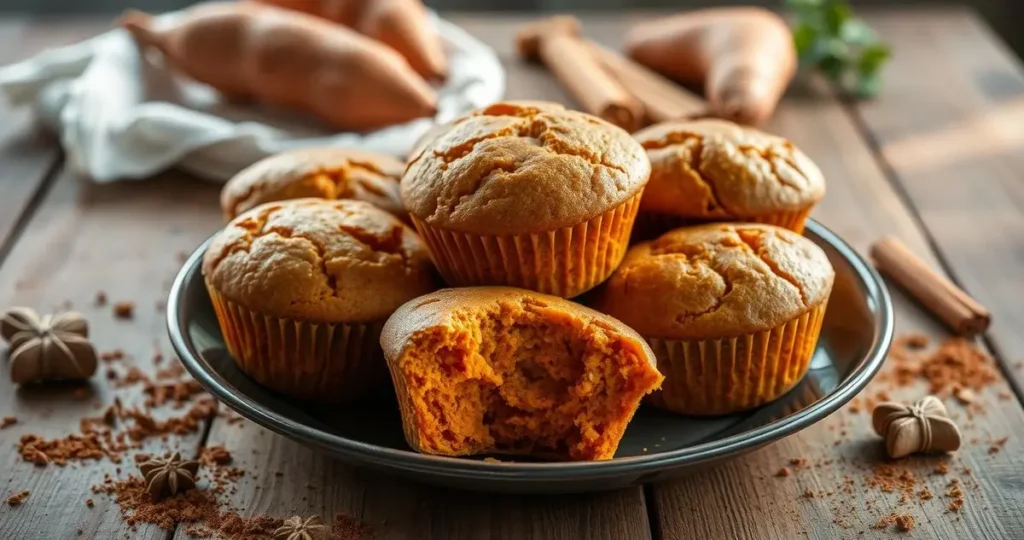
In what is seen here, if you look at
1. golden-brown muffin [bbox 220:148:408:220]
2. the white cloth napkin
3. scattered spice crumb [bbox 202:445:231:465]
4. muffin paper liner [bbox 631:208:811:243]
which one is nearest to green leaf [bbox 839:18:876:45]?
the white cloth napkin

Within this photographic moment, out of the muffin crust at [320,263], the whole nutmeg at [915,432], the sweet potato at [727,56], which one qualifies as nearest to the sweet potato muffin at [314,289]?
the muffin crust at [320,263]

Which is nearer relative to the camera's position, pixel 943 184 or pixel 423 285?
pixel 423 285

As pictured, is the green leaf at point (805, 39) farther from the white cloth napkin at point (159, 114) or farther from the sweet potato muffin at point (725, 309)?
the sweet potato muffin at point (725, 309)

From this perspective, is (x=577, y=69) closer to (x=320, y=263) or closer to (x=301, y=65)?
(x=301, y=65)

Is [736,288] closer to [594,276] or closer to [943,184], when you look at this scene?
[594,276]

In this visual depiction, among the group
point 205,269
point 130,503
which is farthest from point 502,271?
point 130,503

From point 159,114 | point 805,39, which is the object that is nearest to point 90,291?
point 159,114
